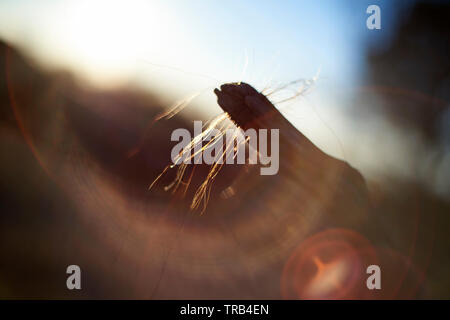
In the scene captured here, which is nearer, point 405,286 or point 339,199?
point 339,199

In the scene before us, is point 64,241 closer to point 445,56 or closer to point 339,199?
point 339,199

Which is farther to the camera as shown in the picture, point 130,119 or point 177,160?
point 130,119

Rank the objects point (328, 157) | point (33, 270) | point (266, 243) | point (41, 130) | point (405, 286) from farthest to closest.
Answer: point (41, 130) → point (33, 270) → point (266, 243) → point (405, 286) → point (328, 157)

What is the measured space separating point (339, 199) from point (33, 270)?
4775 millimetres

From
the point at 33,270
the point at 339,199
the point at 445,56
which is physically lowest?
the point at 33,270

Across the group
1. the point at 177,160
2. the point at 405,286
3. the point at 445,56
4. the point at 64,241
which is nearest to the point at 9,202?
the point at 64,241

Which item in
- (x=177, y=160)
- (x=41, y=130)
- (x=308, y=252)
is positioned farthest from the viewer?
(x=41, y=130)

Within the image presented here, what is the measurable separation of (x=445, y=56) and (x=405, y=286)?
694 centimetres

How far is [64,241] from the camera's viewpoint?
4.61m

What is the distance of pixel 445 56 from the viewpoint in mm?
6461

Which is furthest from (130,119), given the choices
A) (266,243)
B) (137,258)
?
(266,243)
